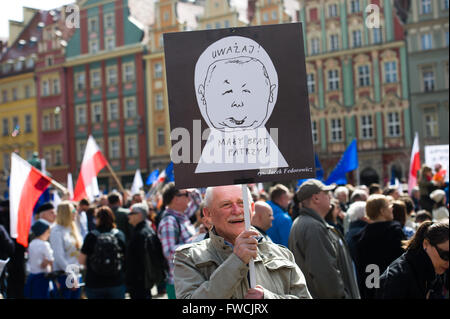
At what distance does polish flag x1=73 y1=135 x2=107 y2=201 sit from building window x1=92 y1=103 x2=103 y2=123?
102ft

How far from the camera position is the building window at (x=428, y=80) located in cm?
3434

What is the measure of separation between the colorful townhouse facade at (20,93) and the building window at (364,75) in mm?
23148

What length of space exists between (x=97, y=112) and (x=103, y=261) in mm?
37776

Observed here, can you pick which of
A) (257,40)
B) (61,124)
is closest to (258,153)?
(257,40)

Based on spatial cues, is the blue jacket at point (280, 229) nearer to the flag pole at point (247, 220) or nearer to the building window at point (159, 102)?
the flag pole at point (247, 220)

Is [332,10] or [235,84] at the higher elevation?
[332,10]

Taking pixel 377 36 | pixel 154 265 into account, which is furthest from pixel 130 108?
pixel 154 265

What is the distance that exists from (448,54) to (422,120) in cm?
363

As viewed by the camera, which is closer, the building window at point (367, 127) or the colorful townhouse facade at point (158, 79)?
the building window at point (367, 127)

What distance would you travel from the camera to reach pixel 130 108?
42.2 metres

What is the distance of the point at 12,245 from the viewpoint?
7504mm

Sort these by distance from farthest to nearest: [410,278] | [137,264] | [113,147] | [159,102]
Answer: [113,147], [159,102], [137,264], [410,278]

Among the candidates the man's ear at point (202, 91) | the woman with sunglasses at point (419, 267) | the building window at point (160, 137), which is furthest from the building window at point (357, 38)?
the man's ear at point (202, 91)

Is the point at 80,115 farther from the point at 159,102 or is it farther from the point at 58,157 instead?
the point at 159,102
